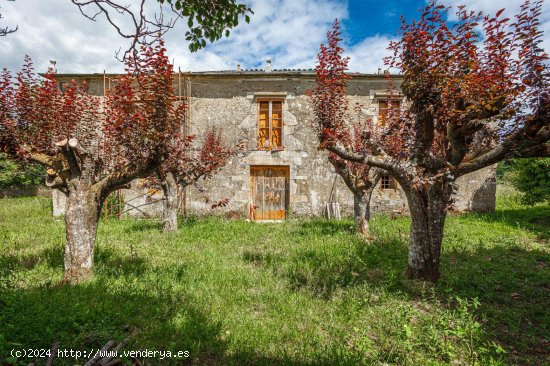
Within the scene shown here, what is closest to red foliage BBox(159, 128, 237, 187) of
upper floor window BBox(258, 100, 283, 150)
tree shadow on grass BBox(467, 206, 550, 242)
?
upper floor window BBox(258, 100, 283, 150)

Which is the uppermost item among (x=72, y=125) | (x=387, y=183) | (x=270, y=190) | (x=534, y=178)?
(x=72, y=125)

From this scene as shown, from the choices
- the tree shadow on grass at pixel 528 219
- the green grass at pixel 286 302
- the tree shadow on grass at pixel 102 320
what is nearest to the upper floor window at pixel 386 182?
the tree shadow on grass at pixel 528 219

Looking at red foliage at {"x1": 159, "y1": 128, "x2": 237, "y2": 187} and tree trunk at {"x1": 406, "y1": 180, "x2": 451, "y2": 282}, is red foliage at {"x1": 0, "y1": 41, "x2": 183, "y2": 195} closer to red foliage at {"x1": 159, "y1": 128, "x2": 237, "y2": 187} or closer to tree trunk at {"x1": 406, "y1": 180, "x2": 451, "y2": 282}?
red foliage at {"x1": 159, "y1": 128, "x2": 237, "y2": 187}

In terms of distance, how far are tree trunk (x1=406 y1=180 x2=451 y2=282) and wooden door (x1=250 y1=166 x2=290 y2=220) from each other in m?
7.43

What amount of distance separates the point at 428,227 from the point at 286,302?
2.84 metres

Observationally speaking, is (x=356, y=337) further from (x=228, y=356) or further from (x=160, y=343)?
(x=160, y=343)

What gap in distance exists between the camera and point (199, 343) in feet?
10.3

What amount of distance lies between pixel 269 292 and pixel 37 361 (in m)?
2.88

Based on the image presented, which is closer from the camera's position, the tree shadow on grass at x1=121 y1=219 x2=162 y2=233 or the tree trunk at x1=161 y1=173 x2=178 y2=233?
the tree trunk at x1=161 y1=173 x2=178 y2=233

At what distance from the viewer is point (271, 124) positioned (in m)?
11.9

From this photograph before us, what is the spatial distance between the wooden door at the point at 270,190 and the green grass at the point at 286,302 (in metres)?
4.37

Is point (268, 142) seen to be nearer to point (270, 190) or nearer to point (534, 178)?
point (270, 190)

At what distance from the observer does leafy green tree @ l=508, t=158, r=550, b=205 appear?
11.0 meters

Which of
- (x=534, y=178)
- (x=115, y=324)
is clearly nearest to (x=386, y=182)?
(x=534, y=178)
